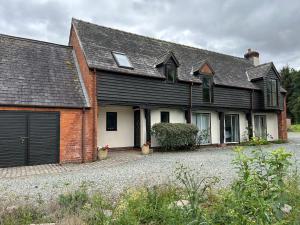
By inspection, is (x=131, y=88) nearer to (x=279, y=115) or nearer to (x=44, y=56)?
(x=44, y=56)

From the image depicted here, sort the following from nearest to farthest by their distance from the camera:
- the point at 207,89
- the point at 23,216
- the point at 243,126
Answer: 1. the point at 23,216
2. the point at 207,89
3. the point at 243,126

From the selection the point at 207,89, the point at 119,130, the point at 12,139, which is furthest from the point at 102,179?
the point at 207,89

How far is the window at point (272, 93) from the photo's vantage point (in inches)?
895

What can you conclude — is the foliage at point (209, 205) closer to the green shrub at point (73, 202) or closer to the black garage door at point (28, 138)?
the green shrub at point (73, 202)

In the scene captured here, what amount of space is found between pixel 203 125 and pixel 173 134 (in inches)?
185

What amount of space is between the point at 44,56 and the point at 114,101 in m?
4.85

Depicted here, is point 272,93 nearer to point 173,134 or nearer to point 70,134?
point 173,134

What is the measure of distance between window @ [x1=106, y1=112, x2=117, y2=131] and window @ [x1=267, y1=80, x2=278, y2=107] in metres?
13.4

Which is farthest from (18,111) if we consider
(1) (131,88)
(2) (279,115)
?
(2) (279,115)

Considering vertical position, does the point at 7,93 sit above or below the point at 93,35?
below

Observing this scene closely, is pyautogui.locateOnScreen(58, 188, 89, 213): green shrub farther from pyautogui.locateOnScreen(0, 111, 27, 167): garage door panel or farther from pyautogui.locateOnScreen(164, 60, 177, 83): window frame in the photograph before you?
pyautogui.locateOnScreen(164, 60, 177, 83): window frame

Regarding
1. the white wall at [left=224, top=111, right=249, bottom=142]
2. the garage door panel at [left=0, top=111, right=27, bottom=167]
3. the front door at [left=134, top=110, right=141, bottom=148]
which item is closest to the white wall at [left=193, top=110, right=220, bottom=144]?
the white wall at [left=224, top=111, right=249, bottom=142]

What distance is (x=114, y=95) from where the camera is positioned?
15.2 m

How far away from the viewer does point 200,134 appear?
1956 cm
